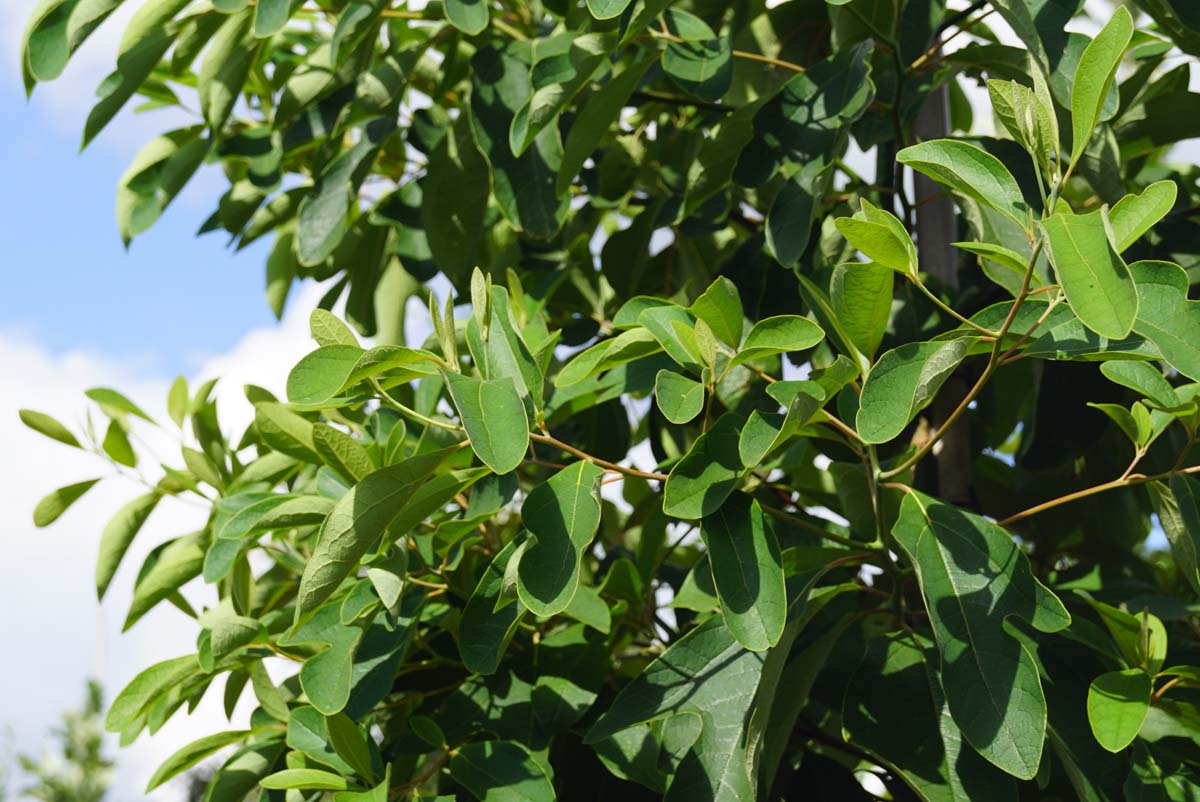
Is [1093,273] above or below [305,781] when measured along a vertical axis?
above

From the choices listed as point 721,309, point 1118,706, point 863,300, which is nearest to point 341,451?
point 721,309

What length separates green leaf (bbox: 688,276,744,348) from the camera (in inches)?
35.4

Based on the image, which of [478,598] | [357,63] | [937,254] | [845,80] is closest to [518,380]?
[478,598]

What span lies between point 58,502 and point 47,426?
9 cm

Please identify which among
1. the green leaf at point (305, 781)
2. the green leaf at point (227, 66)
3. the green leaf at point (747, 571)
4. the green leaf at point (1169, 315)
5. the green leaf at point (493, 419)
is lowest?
the green leaf at point (305, 781)

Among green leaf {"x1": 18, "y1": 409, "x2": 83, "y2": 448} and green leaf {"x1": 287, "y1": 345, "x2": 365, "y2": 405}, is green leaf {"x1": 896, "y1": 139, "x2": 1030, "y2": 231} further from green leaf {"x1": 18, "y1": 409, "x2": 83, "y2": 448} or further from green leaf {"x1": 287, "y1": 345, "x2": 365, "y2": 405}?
green leaf {"x1": 18, "y1": 409, "x2": 83, "y2": 448}

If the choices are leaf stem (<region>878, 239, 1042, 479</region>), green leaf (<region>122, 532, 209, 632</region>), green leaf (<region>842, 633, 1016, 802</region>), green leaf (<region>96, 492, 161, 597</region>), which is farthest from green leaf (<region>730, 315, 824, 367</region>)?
green leaf (<region>96, 492, 161, 597</region>)

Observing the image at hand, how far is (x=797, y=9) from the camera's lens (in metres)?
1.44

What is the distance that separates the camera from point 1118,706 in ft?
3.00

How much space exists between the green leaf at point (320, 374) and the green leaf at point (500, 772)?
1.30 ft

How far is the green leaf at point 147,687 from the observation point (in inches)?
43.9

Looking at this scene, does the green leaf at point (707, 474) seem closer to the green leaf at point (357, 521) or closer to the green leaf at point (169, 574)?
the green leaf at point (357, 521)

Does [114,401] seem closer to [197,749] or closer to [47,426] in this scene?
[47,426]

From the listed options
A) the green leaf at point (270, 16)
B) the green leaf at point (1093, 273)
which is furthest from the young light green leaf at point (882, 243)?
the green leaf at point (270, 16)
